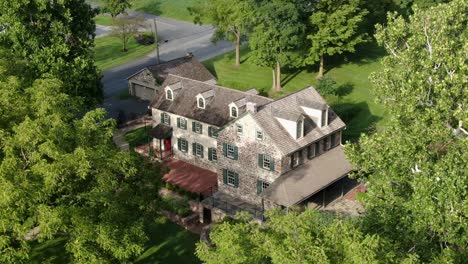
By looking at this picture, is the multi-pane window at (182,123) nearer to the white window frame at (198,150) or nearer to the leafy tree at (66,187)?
the white window frame at (198,150)

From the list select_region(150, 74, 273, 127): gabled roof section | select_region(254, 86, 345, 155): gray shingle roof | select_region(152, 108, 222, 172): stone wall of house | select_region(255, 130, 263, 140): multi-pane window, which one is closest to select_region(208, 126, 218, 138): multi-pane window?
select_region(152, 108, 222, 172): stone wall of house

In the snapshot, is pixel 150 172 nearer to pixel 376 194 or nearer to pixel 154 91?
pixel 376 194

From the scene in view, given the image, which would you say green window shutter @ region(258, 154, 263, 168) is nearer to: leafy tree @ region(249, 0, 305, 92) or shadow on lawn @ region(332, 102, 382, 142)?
shadow on lawn @ region(332, 102, 382, 142)

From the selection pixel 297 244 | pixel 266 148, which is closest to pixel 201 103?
pixel 266 148

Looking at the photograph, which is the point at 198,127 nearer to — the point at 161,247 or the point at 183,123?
the point at 183,123

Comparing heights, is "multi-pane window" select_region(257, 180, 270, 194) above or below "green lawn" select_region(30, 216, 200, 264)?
above

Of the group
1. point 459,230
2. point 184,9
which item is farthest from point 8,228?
point 184,9
